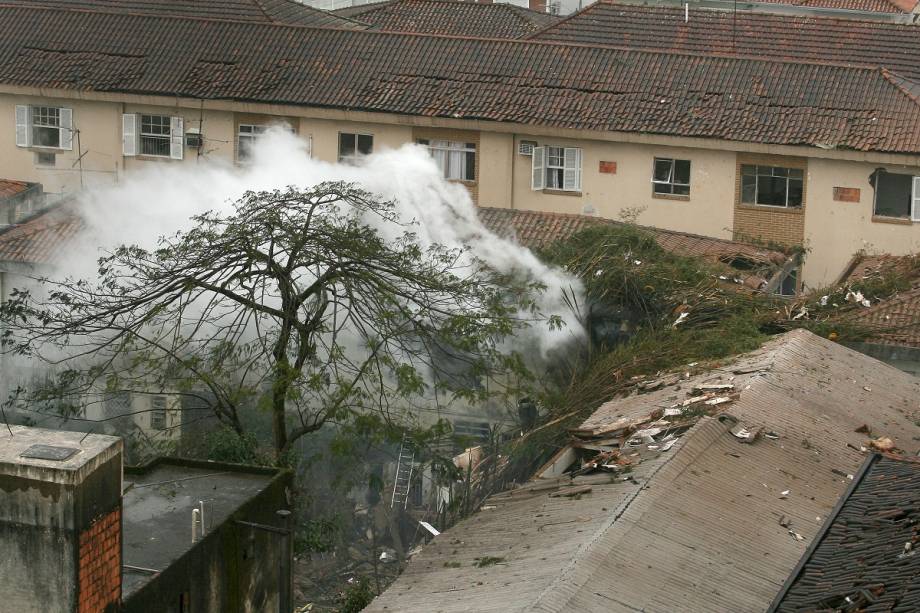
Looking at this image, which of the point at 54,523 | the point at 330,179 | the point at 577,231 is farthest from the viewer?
the point at 330,179

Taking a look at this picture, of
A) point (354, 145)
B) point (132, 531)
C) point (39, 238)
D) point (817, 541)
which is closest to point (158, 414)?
point (39, 238)

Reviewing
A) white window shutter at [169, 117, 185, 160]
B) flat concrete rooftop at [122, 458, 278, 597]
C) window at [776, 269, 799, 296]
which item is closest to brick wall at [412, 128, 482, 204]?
white window shutter at [169, 117, 185, 160]

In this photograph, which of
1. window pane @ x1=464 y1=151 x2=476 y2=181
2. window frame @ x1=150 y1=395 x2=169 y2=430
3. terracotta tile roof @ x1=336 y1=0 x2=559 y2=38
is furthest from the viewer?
terracotta tile roof @ x1=336 y1=0 x2=559 y2=38

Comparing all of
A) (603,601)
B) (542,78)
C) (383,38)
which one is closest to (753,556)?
(603,601)

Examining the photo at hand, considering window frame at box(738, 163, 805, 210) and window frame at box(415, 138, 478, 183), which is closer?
window frame at box(738, 163, 805, 210)

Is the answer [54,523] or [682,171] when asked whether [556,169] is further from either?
[54,523]

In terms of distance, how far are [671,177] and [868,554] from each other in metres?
21.3

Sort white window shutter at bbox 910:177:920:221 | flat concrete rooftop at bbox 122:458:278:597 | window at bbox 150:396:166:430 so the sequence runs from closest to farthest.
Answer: flat concrete rooftop at bbox 122:458:278:597 < window at bbox 150:396:166:430 < white window shutter at bbox 910:177:920:221

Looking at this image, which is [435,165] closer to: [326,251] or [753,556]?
[326,251]

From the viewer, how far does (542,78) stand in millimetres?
31953

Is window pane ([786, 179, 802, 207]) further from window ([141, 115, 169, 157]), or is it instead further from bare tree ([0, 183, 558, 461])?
window ([141, 115, 169, 157])

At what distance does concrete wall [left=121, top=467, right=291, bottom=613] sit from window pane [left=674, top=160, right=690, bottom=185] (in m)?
18.6

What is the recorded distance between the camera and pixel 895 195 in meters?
29.4

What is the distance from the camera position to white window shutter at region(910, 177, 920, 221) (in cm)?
2898
